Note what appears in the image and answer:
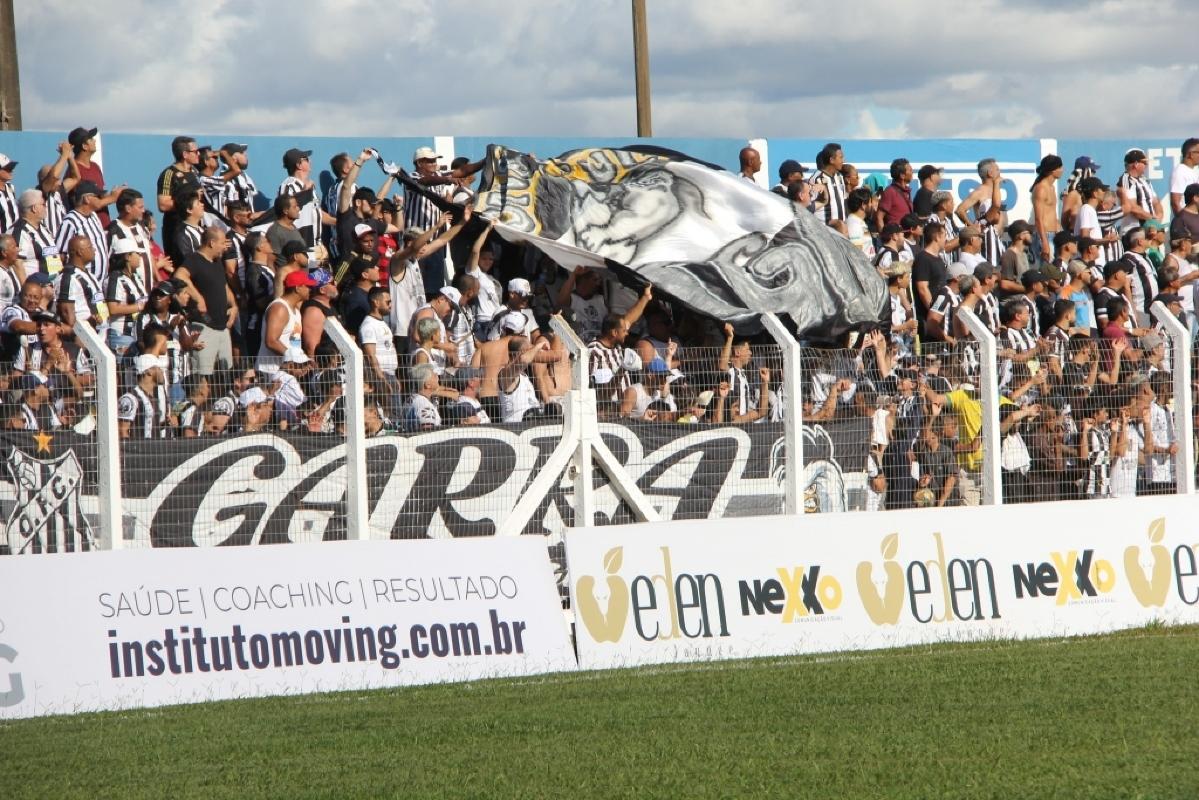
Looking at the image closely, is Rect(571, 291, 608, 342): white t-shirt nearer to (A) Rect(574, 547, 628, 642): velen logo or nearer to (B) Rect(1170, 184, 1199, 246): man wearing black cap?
(A) Rect(574, 547, 628, 642): velen logo

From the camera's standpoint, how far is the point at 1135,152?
17.7 metres

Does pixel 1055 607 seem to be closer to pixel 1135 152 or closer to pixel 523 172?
pixel 523 172

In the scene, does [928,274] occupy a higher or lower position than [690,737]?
higher

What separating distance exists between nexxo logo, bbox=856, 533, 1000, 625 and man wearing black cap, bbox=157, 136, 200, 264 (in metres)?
6.11

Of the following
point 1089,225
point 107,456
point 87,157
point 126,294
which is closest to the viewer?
point 107,456

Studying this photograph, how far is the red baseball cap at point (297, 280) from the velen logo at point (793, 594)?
407cm

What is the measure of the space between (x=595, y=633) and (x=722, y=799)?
4.29 m

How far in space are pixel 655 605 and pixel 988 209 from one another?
303 inches

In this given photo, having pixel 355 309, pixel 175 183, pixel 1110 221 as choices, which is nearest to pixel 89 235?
pixel 175 183

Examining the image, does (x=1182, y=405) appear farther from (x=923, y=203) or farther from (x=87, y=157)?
(x=87, y=157)

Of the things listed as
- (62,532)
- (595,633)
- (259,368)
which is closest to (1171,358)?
(595,633)

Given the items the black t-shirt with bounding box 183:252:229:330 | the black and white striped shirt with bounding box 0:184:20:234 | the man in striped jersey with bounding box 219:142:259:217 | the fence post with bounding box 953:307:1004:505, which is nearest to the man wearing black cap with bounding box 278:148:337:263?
the man in striped jersey with bounding box 219:142:259:217

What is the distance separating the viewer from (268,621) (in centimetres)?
1005

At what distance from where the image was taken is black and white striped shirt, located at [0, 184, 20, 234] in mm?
12703
